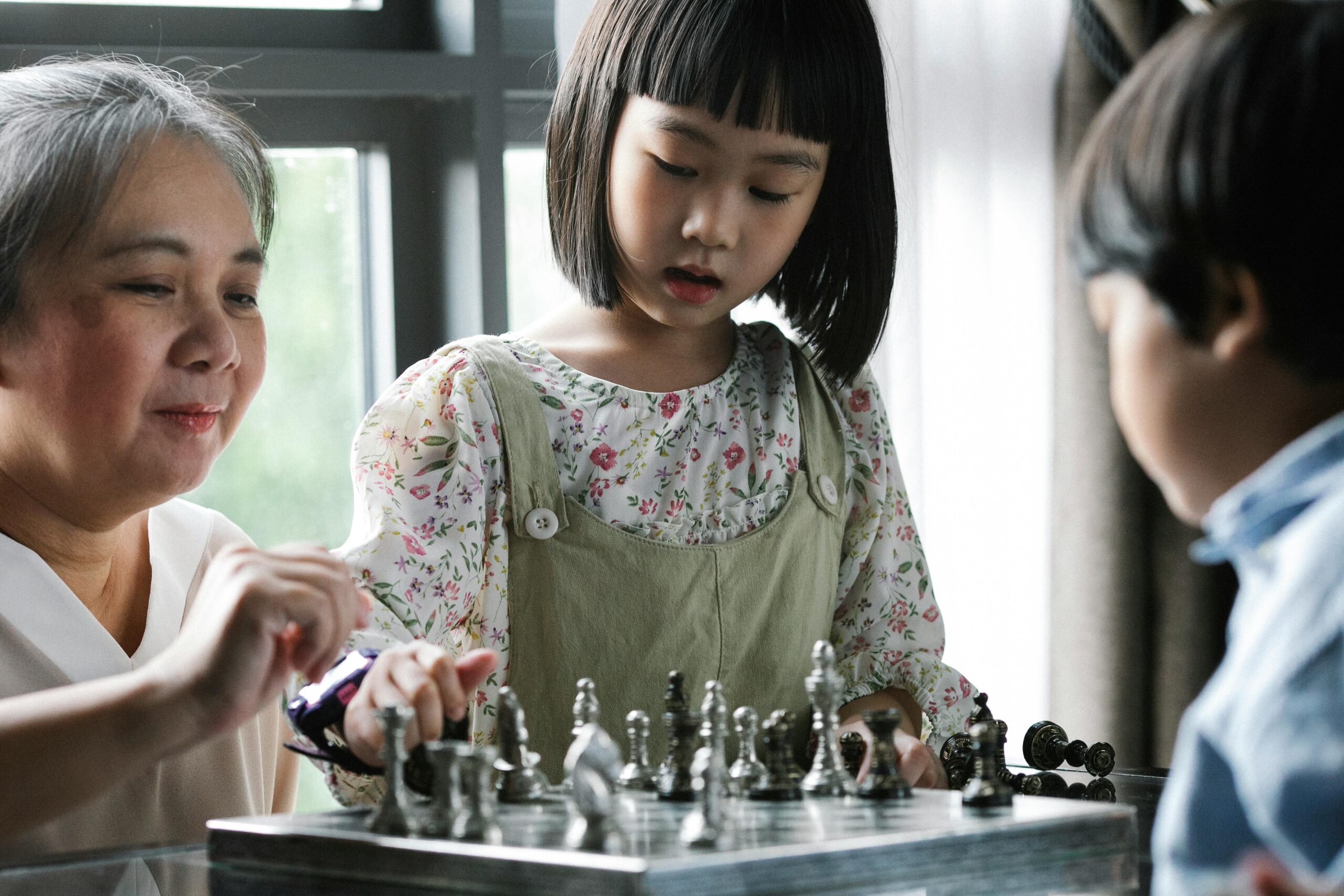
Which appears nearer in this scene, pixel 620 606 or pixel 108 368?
pixel 108 368

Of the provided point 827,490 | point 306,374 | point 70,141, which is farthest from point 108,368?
point 306,374

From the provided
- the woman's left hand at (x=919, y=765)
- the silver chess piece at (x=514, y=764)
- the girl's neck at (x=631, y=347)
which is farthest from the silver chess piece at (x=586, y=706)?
the girl's neck at (x=631, y=347)

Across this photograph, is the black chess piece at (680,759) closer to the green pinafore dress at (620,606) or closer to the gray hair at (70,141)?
the green pinafore dress at (620,606)

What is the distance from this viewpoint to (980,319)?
2289 millimetres

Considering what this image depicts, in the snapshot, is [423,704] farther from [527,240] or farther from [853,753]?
[527,240]

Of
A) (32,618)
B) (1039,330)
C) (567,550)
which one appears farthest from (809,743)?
(1039,330)

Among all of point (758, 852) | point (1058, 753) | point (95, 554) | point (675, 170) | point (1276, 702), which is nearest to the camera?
point (1276, 702)

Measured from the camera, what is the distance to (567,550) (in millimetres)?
1198

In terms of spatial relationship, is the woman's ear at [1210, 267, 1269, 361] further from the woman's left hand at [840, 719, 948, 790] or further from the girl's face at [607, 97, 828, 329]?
the girl's face at [607, 97, 828, 329]

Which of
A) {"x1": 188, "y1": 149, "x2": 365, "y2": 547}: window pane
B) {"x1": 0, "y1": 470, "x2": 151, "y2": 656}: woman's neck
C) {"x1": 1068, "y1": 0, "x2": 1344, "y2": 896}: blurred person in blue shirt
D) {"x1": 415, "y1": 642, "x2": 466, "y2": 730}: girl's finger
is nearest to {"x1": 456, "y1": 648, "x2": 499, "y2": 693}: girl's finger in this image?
{"x1": 415, "y1": 642, "x2": 466, "y2": 730}: girl's finger

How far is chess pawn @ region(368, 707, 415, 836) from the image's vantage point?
0.74 m

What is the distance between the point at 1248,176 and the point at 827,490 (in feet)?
2.57

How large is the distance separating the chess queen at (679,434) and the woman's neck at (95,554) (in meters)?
0.16

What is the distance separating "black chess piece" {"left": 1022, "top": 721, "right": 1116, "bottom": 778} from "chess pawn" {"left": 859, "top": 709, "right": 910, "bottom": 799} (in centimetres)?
19
